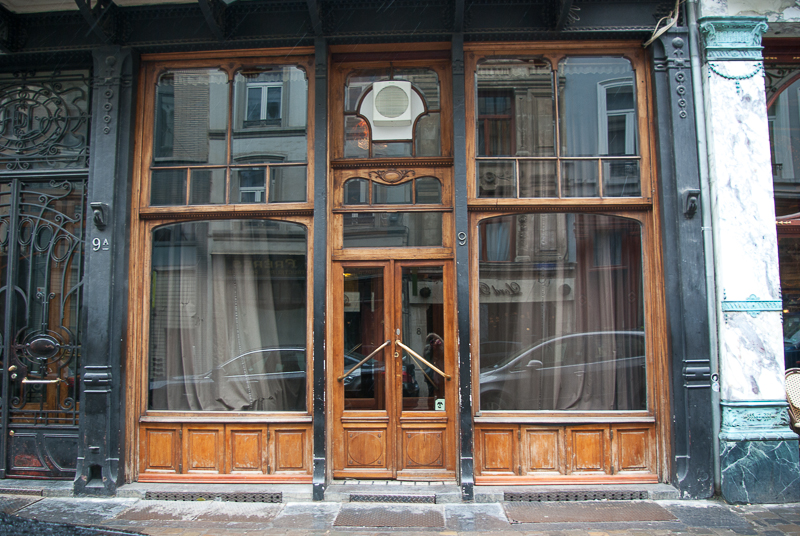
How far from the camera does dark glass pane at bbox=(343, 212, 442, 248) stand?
18.0 ft

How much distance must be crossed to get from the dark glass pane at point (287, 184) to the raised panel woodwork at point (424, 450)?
2784 mm

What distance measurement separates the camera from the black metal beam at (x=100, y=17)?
201 inches

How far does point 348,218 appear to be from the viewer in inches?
218

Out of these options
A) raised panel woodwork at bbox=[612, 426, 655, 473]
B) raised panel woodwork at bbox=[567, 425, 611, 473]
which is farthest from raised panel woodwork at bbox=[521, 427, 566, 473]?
raised panel woodwork at bbox=[612, 426, 655, 473]

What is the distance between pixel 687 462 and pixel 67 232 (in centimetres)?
679

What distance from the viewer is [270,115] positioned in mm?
5652

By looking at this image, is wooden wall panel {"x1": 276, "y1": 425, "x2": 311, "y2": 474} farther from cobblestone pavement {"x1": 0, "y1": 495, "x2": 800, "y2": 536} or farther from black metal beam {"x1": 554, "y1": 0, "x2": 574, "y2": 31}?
black metal beam {"x1": 554, "y1": 0, "x2": 574, "y2": 31}

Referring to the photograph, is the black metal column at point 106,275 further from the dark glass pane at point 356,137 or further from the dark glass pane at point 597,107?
the dark glass pane at point 597,107

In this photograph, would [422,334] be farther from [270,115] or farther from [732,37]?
[732,37]

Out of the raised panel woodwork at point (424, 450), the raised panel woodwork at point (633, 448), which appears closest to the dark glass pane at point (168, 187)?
the raised panel woodwork at point (424, 450)

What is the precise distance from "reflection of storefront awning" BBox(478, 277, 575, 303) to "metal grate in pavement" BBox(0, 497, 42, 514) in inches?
196

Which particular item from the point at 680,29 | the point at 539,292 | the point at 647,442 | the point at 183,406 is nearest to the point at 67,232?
the point at 183,406

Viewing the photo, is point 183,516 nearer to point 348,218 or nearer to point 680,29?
point 348,218

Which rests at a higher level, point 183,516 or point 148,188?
point 148,188
